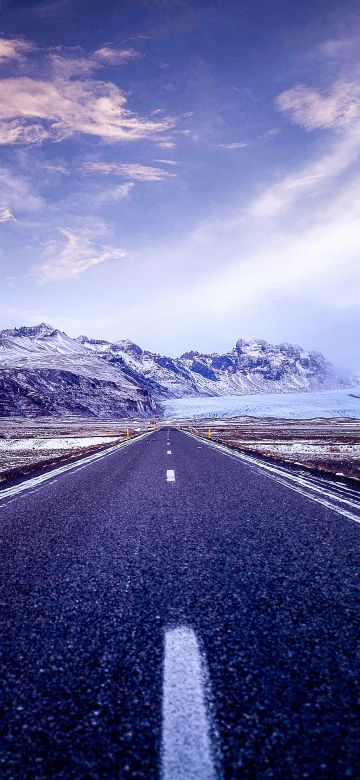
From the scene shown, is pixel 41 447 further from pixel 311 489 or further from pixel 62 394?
pixel 62 394

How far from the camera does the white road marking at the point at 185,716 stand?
163 centimetres

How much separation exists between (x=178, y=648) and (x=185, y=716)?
608 millimetres

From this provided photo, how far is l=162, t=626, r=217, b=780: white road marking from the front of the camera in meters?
1.63

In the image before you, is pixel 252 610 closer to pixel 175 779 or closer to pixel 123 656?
pixel 123 656

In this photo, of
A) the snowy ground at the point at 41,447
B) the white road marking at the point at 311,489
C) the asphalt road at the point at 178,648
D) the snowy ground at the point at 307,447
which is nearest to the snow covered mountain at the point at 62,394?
the snowy ground at the point at 41,447

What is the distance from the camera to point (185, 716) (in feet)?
6.39

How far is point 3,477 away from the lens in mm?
11352

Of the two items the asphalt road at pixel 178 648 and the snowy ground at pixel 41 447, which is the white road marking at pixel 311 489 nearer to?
the asphalt road at pixel 178 648

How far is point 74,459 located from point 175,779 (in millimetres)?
16396

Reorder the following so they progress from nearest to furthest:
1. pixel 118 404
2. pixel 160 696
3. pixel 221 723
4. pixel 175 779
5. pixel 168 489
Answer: pixel 175 779 < pixel 221 723 < pixel 160 696 < pixel 168 489 < pixel 118 404

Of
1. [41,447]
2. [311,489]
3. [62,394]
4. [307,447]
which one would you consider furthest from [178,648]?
[62,394]

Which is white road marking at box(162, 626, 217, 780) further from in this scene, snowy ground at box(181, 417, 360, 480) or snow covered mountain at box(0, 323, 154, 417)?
snow covered mountain at box(0, 323, 154, 417)

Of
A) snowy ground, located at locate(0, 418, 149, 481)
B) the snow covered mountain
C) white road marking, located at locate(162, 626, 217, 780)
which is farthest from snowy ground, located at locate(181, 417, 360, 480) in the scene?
the snow covered mountain

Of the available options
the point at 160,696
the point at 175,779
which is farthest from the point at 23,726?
the point at 175,779
